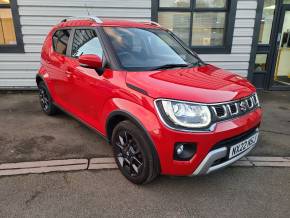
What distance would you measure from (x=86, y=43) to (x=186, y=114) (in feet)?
6.25

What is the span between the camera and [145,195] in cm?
281

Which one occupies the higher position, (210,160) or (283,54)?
(283,54)

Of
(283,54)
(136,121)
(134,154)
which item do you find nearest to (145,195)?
(134,154)

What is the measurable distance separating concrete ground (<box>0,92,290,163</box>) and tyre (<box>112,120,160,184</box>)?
2.26 ft

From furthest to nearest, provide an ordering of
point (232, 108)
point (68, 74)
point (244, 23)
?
point (244, 23)
point (68, 74)
point (232, 108)

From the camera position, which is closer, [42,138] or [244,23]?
[42,138]

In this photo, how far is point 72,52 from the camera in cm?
387

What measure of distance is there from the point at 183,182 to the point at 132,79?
1.33m

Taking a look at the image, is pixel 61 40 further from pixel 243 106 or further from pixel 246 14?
pixel 246 14

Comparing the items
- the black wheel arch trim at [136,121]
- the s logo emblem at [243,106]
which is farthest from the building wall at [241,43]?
→ the black wheel arch trim at [136,121]

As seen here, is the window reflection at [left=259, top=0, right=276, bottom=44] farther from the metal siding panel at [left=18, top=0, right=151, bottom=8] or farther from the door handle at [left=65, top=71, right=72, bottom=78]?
the door handle at [left=65, top=71, right=72, bottom=78]

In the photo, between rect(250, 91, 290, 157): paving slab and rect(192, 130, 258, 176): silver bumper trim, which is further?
rect(250, 91, 290, 157): paving slab

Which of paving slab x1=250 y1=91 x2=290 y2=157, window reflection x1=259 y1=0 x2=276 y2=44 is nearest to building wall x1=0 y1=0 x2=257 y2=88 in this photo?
window reflection x1=259 y1=0 x2=276 y2=44

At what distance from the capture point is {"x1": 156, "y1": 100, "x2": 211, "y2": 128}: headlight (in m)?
2.38
